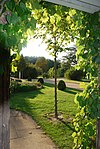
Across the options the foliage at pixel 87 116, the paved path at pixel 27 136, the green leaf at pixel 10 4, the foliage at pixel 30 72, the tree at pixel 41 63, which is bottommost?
the paved path at pixel 27 136

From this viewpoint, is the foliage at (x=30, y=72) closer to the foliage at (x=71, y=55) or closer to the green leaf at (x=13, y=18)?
the foliage at (x=71, y=55)

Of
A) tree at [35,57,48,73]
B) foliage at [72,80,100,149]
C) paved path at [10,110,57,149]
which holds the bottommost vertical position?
paved path at [10,110,57,149]

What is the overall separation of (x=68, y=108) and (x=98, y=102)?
14.0 feet

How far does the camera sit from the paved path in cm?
350

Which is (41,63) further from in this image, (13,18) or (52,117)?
(13,18)

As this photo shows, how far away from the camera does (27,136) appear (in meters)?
3.86

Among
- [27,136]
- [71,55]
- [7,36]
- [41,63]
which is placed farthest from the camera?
[41,63]

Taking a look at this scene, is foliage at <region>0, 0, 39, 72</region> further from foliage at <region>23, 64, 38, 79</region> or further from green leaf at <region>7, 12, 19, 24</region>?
foliage at <region>23, 64, 38, 79</region>

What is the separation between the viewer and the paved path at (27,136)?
3.50 metres

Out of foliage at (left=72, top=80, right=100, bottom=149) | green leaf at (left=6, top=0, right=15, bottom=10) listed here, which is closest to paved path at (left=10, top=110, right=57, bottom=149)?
foliage at (left=72, top=80, right=100, bottom=149)

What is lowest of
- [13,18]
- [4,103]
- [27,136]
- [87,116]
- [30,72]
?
[27,136]

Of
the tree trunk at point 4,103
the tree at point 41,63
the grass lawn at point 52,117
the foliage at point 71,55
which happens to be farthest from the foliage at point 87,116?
the tree at point 41,63

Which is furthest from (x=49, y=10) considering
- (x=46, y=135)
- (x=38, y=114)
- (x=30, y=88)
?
(x=30, y=88)

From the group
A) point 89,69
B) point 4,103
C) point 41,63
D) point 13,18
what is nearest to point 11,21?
point 13,18
